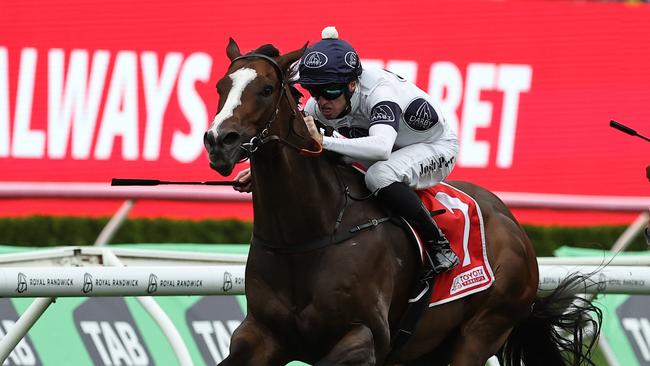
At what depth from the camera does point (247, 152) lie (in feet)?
13.3

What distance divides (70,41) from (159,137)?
3.22 feet

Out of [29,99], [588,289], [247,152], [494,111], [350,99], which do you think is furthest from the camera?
[494,111]

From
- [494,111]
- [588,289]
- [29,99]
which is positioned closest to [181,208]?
[29,99]

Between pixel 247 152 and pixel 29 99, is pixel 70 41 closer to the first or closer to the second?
pixel 29 99

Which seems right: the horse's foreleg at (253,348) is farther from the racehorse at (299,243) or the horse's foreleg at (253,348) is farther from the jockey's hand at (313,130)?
the jockey's hand at (313,130)

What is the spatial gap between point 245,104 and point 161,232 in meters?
5.91

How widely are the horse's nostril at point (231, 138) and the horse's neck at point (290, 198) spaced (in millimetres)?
333

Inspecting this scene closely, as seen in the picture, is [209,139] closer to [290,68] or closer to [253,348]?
[290,68]

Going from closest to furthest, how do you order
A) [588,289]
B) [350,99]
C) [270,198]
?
[270,198] → [350,99] → [588,289]

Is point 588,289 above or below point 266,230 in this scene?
below

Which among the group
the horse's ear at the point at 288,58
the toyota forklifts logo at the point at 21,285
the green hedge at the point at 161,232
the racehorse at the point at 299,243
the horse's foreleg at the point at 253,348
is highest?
the horse's ear at the point at 288,58

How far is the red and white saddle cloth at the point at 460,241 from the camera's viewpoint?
16.5ft

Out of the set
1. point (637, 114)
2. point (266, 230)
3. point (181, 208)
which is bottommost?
point (181, 208)

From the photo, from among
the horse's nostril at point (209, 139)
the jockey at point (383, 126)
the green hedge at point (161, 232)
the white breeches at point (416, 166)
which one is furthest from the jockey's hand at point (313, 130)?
the green hedge at point (161, 232)
